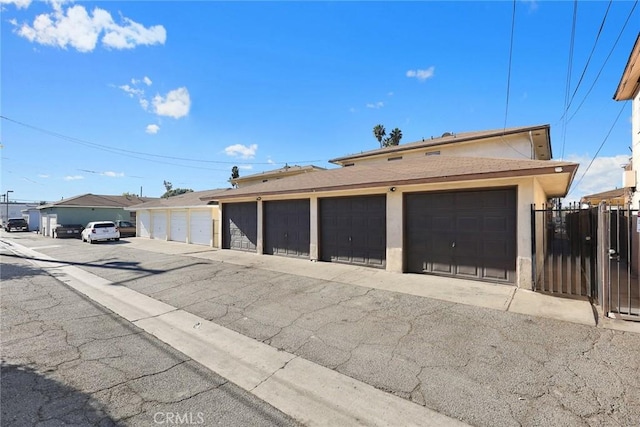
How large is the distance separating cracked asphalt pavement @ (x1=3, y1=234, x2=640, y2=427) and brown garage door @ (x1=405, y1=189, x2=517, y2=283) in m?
2.46

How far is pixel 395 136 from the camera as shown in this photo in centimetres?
4009

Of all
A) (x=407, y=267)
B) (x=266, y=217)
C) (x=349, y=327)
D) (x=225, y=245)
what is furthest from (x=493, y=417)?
(x=225, y=245)

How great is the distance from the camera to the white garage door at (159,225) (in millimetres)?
22312

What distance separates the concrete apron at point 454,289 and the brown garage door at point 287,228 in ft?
3.36

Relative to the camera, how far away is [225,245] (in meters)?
15.9

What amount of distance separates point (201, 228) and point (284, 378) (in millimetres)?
16887

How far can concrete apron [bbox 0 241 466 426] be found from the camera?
113 inches

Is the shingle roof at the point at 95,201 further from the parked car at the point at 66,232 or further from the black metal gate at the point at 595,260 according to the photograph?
the black metal gate at the point at 595,260

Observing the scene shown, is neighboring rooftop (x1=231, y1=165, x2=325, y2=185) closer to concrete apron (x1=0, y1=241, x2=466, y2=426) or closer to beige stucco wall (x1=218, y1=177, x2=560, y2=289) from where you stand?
beige stucco wall (x1=218, y1=177, x2=560, y2=289)

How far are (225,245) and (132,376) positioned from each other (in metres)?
12.7

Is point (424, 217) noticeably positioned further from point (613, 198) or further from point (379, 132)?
point (379, 132)

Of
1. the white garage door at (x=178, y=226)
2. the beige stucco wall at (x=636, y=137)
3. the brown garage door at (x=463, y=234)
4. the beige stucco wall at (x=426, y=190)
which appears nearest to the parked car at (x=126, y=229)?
the white garage door at (x=178, y=226)

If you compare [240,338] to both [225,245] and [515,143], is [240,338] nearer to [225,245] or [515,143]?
[225,245]

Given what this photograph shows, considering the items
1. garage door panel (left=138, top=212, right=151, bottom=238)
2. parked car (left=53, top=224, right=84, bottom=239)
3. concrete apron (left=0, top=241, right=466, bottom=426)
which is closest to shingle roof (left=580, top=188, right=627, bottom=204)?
concrete apron (left=0, top=241, right=466, bottom=426)
